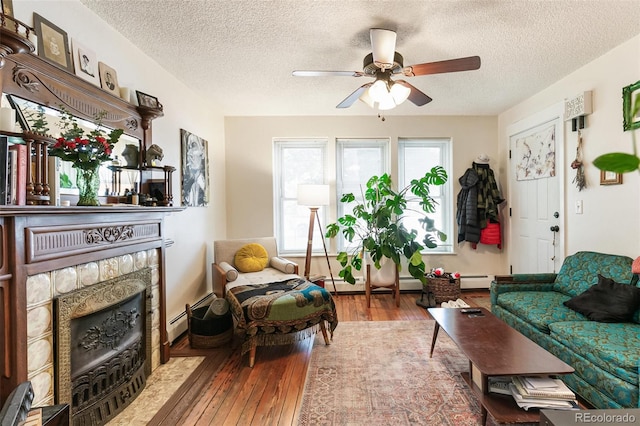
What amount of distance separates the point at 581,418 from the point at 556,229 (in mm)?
2871

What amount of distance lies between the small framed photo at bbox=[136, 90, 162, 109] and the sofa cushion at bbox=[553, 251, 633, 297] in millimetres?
3715

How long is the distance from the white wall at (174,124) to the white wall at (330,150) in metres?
0.22

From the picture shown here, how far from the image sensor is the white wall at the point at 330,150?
4.18 m

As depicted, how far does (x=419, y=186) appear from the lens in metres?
3.68

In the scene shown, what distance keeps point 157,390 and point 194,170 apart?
206 centimetres

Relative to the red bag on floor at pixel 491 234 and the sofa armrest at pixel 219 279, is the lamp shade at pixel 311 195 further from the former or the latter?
the red bag on floor at pixel 491 234

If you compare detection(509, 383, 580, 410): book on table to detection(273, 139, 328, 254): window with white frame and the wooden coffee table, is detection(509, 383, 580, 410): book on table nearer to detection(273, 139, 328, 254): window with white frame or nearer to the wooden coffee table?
the wooden coffee table

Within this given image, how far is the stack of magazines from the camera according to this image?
1.47 m

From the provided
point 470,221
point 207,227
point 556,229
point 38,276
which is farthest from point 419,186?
point 38,276

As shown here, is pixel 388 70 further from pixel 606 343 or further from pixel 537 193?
pixel 537 193

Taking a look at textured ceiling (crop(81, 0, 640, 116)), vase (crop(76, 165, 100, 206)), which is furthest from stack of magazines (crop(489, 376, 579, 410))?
vase (crop(76, 165, 100, 206))

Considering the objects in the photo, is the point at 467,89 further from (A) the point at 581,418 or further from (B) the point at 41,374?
(B) the point at 41,374

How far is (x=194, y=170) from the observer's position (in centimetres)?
323

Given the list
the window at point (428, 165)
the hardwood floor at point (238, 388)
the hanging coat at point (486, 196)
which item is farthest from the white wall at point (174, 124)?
the hanging coat at point (486, 196)
